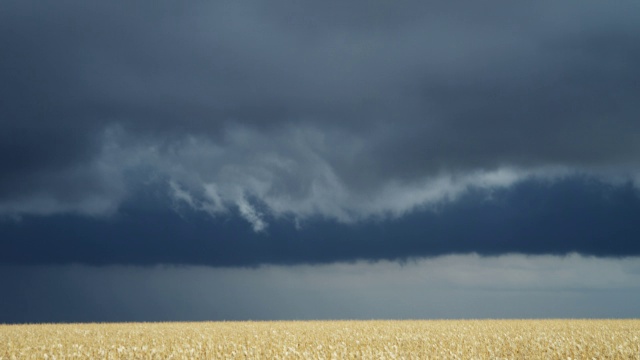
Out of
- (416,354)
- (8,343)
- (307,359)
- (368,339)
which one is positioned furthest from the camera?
(368,339)

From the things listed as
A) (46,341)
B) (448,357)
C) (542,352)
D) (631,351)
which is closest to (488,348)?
(542,352)

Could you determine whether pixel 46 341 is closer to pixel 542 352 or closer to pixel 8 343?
pixel 8 343

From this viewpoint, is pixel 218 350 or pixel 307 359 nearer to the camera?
pixel 307 359

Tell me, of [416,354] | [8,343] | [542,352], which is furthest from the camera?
[8,343]

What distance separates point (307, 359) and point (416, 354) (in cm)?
563

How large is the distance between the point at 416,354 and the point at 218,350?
9043 mm

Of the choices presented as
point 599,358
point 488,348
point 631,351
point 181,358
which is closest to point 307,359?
point 181,358

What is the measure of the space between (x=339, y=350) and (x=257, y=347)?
3945 mm

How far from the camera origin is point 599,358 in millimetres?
23719

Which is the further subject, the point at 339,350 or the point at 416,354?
the point at 339,350

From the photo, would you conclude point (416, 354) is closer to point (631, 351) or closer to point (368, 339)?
point (368, 339)

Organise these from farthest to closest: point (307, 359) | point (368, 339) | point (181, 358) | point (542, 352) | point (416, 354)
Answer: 1. point (368, 339)
2. point (542, 352)
3. point (416, 354)
4. point (181, 358)
5. point (307, 359)

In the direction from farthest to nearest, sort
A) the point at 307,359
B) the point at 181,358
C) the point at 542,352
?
the point at 542,352, the point at 181,358, the point at 307,359

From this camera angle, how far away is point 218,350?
2580 centimetres
